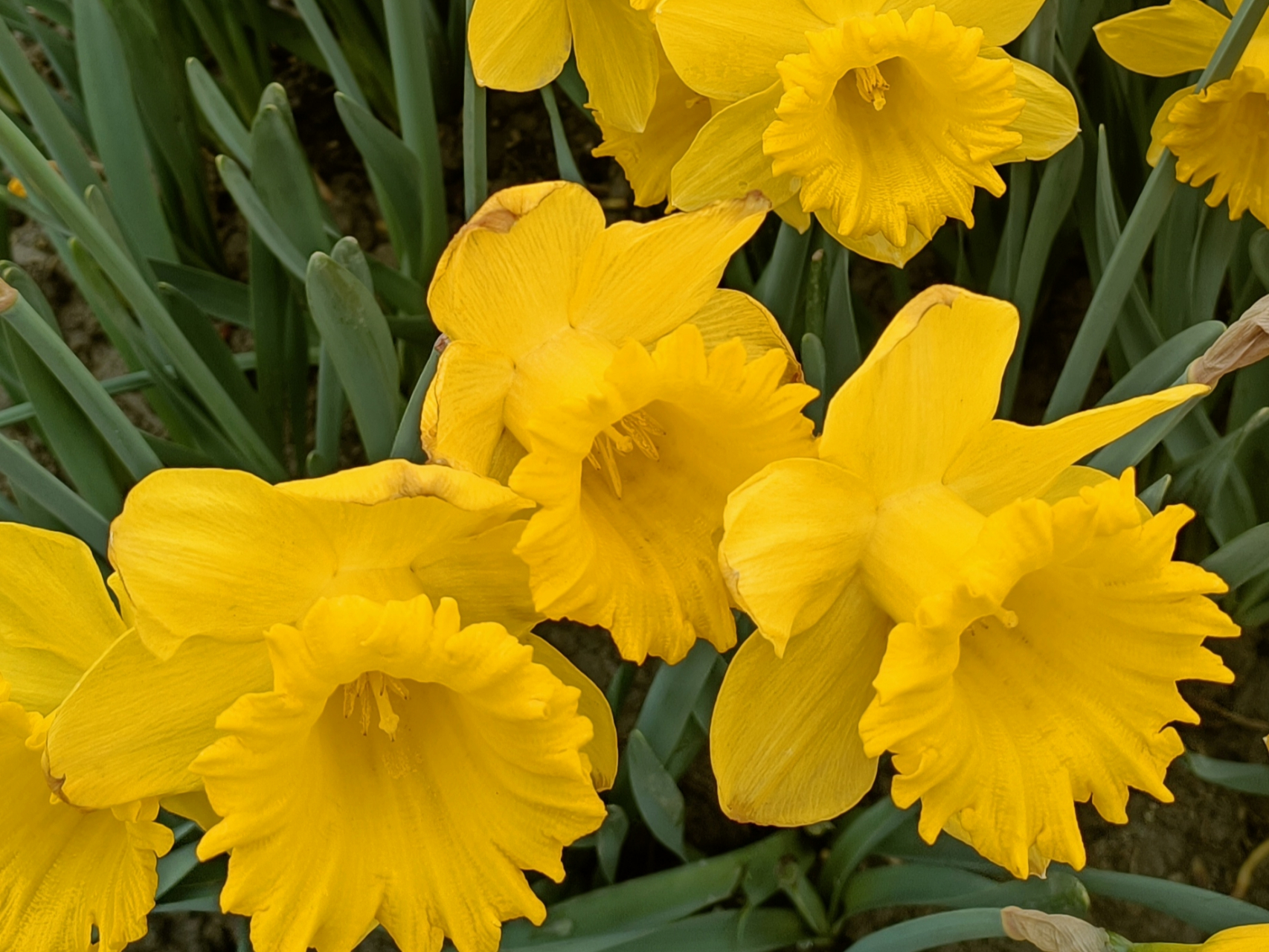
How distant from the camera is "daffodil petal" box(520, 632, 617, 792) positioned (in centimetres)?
96

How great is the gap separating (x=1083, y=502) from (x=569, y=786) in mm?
440

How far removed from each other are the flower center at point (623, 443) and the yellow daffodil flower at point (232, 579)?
111 millimetres

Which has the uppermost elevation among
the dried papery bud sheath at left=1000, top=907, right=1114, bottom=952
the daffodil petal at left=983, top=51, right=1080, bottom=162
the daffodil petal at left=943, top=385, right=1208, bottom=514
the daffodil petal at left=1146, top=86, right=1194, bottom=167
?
the daffodil petal at left=983, top=51, right=1080, bottom=162

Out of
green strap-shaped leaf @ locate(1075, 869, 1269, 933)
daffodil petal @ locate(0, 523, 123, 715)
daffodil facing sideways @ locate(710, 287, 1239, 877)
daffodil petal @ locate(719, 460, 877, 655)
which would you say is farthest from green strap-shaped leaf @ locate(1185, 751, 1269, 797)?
daffodil petal @ locate(0, 523, 123, 715)

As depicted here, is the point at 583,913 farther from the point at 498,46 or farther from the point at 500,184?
the point at 500,184

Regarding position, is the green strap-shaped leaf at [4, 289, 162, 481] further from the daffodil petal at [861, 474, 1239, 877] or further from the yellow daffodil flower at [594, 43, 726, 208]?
the daffodil petal at [861, 474, 1239, 877]

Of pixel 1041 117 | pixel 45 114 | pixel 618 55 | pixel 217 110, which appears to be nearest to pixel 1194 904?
pixel 1041 117

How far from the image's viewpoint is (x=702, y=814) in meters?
1.53

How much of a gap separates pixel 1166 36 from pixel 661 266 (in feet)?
2.84

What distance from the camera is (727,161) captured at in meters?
1.18

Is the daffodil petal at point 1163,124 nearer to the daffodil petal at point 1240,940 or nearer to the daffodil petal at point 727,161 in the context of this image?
the daffodil petal at point 727,161

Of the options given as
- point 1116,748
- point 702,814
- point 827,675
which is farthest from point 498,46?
point 702,814

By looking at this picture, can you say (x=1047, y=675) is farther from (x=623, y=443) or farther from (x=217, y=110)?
(x=217, y=110)

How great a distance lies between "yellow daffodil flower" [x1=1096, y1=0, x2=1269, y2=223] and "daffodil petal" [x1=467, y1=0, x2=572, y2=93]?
670 millimetres
